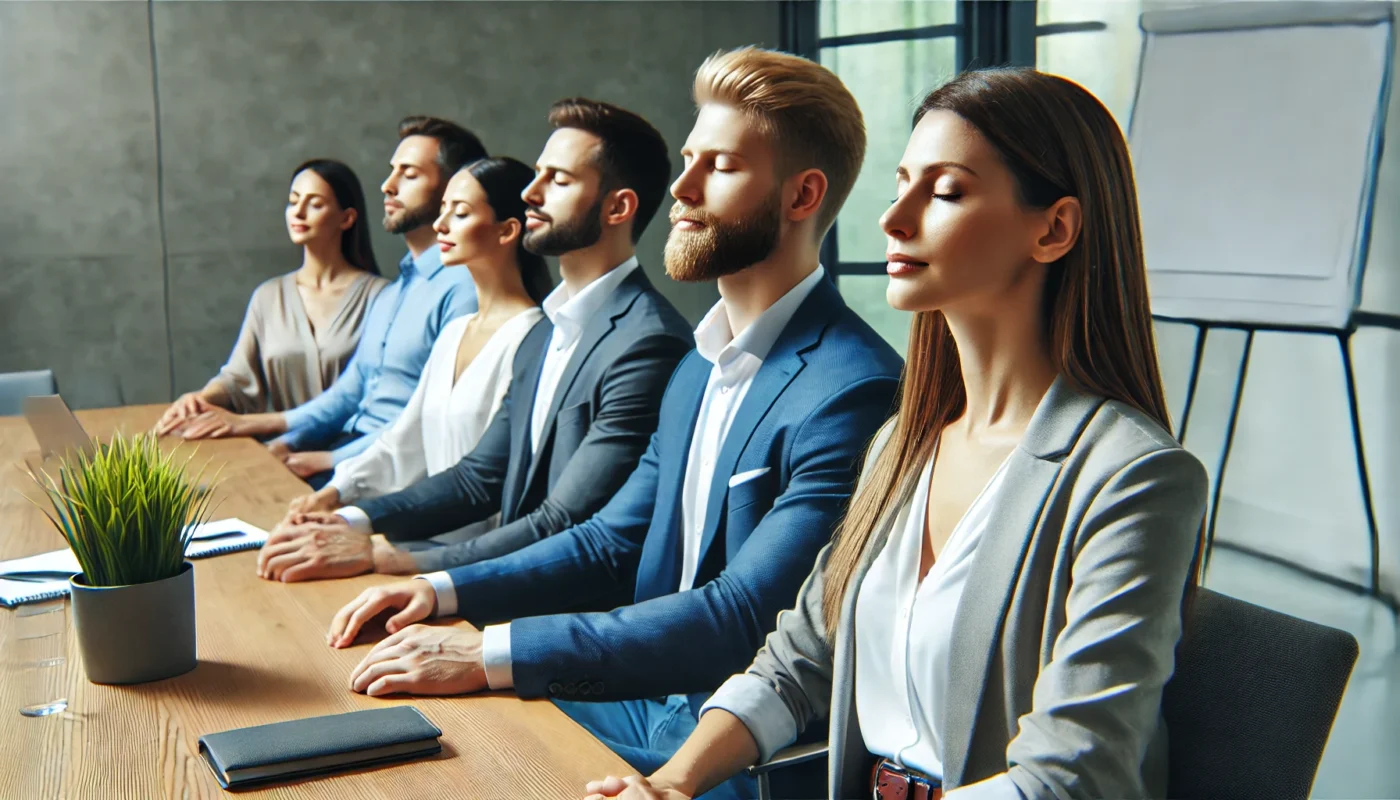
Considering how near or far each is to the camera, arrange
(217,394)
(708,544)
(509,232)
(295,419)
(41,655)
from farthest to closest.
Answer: (217,394)
(295,419)
(509,232)
(708,544)
(41,655)

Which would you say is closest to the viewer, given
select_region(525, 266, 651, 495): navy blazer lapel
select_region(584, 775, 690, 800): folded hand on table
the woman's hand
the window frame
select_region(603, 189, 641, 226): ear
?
select_region(584, 775, 690, 800): folded hand on table

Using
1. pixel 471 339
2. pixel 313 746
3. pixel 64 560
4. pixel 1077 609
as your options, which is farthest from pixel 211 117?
pixel 1077 609

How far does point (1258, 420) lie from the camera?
2736 mm

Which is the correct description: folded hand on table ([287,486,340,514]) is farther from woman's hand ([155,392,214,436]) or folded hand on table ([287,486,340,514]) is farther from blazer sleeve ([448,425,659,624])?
woman's hand ([155,392,214,436])

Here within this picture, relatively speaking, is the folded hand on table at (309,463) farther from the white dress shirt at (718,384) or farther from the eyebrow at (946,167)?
the eyebrow at (946,167)

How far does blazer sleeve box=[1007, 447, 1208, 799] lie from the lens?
1.14m

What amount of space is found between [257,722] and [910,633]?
2.58ft

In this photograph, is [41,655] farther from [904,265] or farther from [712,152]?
[712,152]

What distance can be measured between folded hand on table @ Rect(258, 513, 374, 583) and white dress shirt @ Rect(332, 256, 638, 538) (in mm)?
496

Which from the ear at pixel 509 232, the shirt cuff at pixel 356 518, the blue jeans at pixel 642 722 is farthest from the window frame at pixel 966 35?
the shirt cuff at pixel 356 518

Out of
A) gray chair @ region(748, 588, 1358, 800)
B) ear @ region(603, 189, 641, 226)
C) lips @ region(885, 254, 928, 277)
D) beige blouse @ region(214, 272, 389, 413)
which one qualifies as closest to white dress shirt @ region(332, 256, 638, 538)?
ear @ region(603, 189, 641, 226)

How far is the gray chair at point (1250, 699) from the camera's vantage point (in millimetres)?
1203

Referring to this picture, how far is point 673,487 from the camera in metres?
2.20

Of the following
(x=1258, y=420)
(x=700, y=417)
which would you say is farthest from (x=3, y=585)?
(x=1258, y=420)
